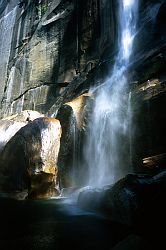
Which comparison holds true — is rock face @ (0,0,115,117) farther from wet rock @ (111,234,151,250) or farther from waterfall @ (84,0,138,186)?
wet rock @ (111,234,151,250)

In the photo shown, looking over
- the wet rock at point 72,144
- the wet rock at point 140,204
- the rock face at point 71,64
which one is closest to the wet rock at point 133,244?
the wet rock at point 140,204

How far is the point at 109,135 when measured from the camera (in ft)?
30.9

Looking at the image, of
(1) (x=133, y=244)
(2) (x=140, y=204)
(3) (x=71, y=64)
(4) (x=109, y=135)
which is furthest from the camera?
(3) (x=71, y=64)

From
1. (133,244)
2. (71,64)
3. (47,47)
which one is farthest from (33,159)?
(47,47)

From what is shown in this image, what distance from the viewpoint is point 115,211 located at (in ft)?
17.0

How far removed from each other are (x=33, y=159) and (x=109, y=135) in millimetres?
2554

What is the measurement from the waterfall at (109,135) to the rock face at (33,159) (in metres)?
1.34

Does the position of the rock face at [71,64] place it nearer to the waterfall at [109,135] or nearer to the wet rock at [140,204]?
the waterfall at [109,135]

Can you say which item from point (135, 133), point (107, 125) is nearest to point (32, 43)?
point (107, 125)

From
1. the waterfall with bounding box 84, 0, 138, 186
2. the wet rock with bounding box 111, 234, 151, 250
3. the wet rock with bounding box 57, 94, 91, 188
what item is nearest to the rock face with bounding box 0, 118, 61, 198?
the wet rock with bounding box 57, 94, 91, 188

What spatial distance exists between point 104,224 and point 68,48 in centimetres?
1498

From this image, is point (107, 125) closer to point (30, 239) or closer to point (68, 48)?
point (30, 239)

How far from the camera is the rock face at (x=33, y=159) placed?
867cm

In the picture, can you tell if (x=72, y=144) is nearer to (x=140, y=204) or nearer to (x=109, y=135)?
(x=109, y=135)
